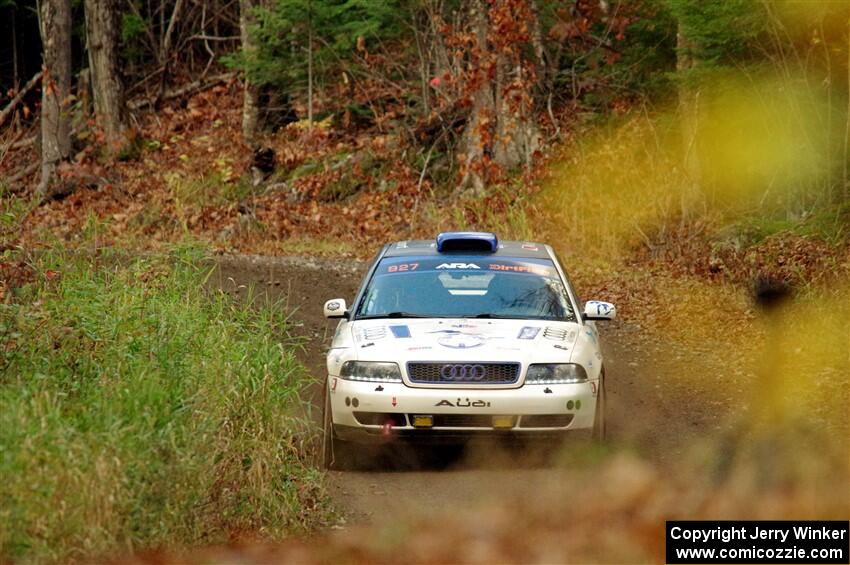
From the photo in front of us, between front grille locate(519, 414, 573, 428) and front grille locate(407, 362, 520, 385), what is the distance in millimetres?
284

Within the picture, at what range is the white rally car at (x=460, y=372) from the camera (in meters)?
9.59

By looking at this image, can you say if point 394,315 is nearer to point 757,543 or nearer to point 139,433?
point 139,433

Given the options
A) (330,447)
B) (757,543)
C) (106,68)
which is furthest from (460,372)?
(106,68)

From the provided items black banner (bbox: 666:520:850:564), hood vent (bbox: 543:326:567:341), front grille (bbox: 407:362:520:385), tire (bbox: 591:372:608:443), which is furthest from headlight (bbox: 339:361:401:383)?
black banner (bbox: 666:520:850:564)

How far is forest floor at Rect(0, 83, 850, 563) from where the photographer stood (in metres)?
7.62

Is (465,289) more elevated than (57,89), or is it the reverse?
(57,89)

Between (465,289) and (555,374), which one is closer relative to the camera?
(555,374)

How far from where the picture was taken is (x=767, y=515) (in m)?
7.34

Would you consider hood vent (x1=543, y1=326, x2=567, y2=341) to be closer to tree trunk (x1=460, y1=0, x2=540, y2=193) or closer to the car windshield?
the car windshield

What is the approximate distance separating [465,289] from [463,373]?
1636mm

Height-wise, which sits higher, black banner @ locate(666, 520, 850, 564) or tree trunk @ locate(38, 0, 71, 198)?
tree trunk @ locate(38, 0, 71, 198)

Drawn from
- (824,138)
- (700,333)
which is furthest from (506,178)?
(700,333)

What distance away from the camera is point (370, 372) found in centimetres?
977

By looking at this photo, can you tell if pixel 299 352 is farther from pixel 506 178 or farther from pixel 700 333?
pixel 506 178
